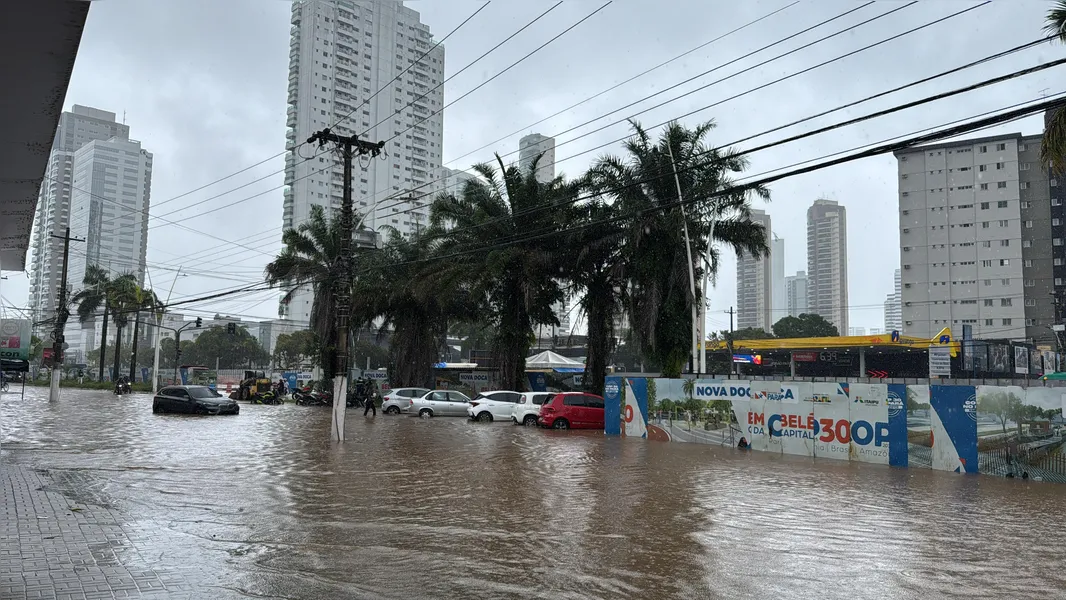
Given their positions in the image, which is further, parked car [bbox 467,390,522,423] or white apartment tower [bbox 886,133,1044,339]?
white apartment tower [bbox 886,133,1044,339]

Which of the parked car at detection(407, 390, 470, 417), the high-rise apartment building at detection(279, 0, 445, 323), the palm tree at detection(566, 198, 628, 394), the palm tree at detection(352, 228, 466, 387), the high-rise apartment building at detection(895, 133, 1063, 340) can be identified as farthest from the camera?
the high-rise apartment building at detection(279, 0, 445, 323)

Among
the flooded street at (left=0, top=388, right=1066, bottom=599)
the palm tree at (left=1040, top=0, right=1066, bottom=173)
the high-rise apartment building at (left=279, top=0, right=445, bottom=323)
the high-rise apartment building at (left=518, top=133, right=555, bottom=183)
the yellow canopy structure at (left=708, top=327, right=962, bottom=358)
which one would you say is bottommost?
the flooded street at (left=0, top=388, right=1066, bottom=599)

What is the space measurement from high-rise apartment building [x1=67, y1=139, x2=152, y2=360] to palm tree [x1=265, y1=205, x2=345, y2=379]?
19.3m

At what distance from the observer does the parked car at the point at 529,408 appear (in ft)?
101

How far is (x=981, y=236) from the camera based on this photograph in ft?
283

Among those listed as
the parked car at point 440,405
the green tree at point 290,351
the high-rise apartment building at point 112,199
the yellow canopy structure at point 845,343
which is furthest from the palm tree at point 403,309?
the green tree at point 290,351

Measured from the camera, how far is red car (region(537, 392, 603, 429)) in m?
28.7

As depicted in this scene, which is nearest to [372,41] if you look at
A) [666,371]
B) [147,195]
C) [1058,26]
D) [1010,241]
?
[147,195]

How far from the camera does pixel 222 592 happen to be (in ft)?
21.1

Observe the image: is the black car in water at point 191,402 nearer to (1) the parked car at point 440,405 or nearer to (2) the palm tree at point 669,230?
(1) the parked car at point 440,405

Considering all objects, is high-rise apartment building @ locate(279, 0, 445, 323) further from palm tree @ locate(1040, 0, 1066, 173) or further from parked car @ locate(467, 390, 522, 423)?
palm tree @ locate(1040, 0, 1066, 173)

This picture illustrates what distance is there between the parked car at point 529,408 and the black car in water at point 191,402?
12.3m

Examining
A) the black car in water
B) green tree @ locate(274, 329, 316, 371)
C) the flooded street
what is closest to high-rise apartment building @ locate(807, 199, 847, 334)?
green tree @ locate(274, 329, 316, 371)

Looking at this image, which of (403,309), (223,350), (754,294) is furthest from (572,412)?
(754,294)
